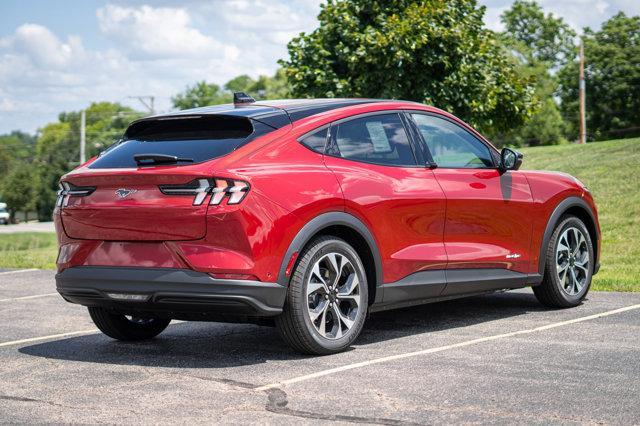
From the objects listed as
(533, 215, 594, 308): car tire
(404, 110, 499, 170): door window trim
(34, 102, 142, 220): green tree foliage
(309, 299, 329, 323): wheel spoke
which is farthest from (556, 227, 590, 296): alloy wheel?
(34, 102, 142, 220): green tree foliage

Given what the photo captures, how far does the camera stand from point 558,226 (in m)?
8.51

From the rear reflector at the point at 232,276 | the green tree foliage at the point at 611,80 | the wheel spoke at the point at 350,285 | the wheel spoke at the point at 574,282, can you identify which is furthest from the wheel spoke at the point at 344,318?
the green tree foliage at the point at 611,80

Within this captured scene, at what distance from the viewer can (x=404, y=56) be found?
1997cm

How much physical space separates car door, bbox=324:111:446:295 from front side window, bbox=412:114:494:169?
24cm

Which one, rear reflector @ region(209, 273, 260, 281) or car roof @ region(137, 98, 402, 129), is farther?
car roof @ region(137, 98, 402, 129)

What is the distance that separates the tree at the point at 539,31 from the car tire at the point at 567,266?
8396cm

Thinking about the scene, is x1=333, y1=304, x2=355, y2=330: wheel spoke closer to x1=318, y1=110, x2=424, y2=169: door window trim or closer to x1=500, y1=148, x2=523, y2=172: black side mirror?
x1=318, y1=110, x2=424, y2=169: door window trim

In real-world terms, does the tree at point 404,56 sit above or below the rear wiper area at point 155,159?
above

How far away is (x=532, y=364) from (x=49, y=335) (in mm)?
3801

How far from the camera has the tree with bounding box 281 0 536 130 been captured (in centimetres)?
2011

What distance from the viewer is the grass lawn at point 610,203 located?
12391mm

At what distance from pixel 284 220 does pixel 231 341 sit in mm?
1529

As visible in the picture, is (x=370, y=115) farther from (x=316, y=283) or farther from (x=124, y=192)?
(x=124, y=192)

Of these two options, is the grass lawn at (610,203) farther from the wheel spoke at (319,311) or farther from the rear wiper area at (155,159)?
the rear wiper area at (155,159)
